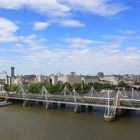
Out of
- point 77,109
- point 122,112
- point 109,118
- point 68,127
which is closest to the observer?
point 68,127

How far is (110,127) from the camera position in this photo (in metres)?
19.8

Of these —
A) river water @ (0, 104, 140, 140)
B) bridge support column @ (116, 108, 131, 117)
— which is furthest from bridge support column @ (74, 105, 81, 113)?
bridge support column @ (116, 108, 131, 117)

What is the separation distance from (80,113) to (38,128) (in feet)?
24.2

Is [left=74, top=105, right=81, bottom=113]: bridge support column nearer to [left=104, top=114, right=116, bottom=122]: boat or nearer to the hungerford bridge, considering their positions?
the hungerford bridge

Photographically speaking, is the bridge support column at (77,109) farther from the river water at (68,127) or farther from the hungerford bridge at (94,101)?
the river water at (68,127)

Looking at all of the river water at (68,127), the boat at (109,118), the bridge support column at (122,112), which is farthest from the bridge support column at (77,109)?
the boat at (109,118)

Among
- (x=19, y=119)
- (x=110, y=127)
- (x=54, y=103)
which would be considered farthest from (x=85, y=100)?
(x=110, y=127)

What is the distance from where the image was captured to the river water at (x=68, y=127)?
17406 millimetres

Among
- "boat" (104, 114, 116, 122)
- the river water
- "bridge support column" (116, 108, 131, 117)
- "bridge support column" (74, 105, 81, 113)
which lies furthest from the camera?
"bridge support column" (74, 105, 81, 113)

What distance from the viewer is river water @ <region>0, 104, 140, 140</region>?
17.4 meters

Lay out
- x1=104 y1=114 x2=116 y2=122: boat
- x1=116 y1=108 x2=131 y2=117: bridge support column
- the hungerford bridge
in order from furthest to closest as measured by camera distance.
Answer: x1=116 y1=108 x2=131 y2=117: bridge support column
the hungerford bridge
x1=104 y1=114 x2=116 y2=122: boat

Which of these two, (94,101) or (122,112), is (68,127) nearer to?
(122,112)

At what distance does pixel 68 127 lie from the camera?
20125 millimetres

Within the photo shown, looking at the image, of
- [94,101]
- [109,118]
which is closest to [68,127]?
[109,118]
